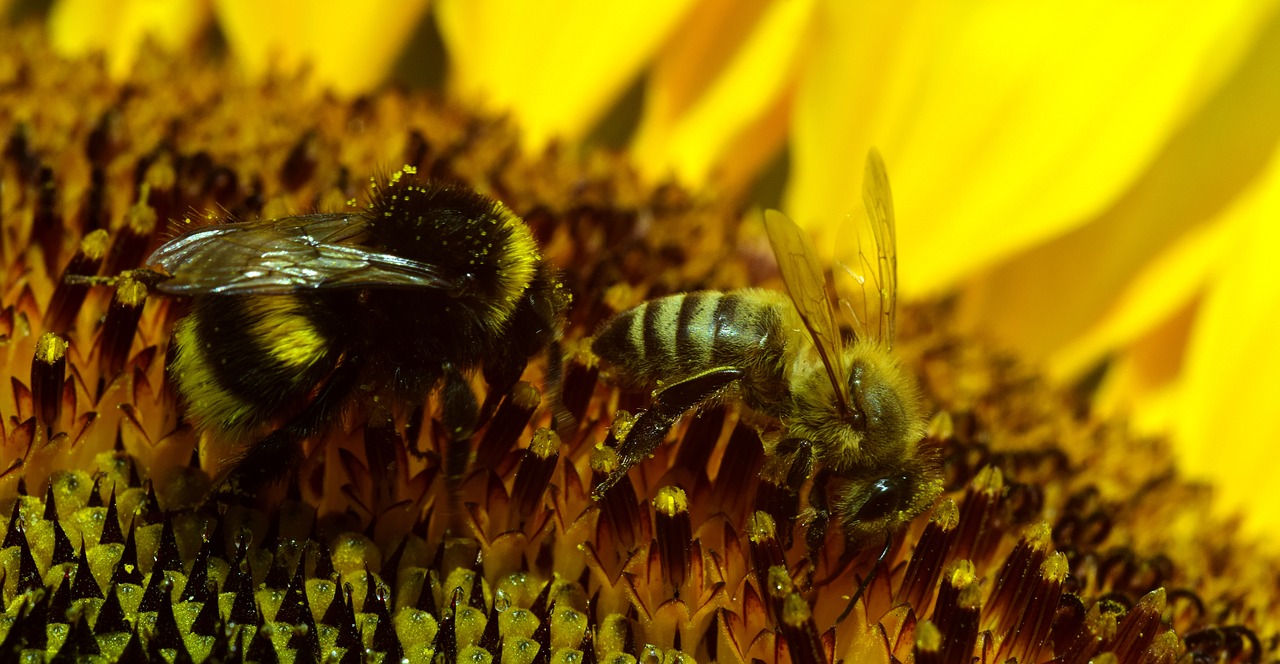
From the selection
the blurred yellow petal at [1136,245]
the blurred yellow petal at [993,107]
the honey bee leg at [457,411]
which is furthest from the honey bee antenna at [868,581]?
the blurred yellow petal at [1136,245]

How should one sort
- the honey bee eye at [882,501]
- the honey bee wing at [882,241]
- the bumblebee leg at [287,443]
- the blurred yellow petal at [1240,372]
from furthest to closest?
the blurred yellow petal at [1240,372] < the honey bee wing at [882,241] < the honey bee eye at [882,501] < the bumblebee leg at [287,443]

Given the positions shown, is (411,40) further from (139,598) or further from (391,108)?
(139,598)

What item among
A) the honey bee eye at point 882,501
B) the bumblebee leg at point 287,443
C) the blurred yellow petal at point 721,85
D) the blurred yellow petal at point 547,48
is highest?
the blurred yellow petal at point 721,85

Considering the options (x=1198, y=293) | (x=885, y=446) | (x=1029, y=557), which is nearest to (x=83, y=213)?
(x=885, y=446)

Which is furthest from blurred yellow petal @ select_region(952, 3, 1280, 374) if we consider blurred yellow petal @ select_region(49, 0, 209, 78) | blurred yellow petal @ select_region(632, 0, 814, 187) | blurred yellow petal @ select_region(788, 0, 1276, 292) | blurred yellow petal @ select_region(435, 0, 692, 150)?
blurred yellow petal @ select_region(49, 0, 209, 78)

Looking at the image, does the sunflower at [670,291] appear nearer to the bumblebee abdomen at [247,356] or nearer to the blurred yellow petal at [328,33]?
the blurred yellow petal at [328,33]

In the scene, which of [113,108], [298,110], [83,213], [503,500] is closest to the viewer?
[503,500]
